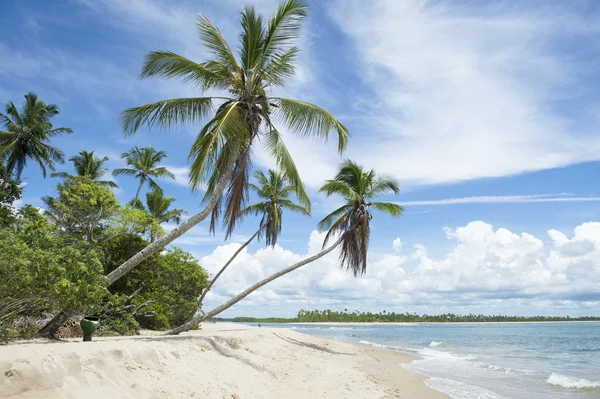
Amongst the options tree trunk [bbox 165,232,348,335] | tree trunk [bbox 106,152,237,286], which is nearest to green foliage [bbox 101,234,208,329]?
tree trunk [bbox 165,232,348,335]

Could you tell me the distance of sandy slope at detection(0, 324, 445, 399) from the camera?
17.3 feet

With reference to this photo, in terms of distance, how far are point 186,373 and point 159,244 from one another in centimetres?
320

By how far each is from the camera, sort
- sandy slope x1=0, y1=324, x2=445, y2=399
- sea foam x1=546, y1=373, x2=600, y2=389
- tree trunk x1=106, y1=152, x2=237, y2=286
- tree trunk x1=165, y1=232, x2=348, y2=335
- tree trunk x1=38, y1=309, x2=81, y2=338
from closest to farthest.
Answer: sandy slope x1=0, y1=324, x2=445, y2=399 < tree trunk x1=106, y1=152, x2=237, y2=286 < tree trunk x1=38, y1=309, x2=81, y2=338 < sea foam x1=546, y1=373, x2=600, y2=389 < tree trunk x1=165, y1=232, x2=348, y2=335

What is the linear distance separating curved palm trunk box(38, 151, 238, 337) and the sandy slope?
4.97ft

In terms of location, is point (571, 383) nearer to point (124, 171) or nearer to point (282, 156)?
point (282, 156)

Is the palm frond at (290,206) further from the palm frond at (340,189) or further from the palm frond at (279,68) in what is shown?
the palm frond at (279,68)

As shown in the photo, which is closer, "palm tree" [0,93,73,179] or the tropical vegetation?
the tropical vegetation

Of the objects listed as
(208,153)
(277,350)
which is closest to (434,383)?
(277,350)

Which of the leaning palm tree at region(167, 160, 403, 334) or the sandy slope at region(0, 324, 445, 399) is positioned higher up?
the leaning palm tree at region(167, 160, 403, 334)

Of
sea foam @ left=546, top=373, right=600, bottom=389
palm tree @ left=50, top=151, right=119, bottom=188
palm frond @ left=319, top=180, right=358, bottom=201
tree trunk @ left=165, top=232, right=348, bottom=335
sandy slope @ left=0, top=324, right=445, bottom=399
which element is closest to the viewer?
sandy slope @ left=0, top=324, right=445, bottom=399

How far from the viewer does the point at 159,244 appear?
957 centimetres

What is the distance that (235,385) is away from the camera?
7.70 m

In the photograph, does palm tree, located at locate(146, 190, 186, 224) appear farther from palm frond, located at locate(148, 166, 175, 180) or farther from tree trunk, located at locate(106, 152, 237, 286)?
tree trunk, located at locate(106, 152, 237, 286)

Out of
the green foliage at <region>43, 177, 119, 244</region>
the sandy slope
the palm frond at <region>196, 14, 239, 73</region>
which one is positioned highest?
the palm frond at <region>196, 14, 239, 73</region>
